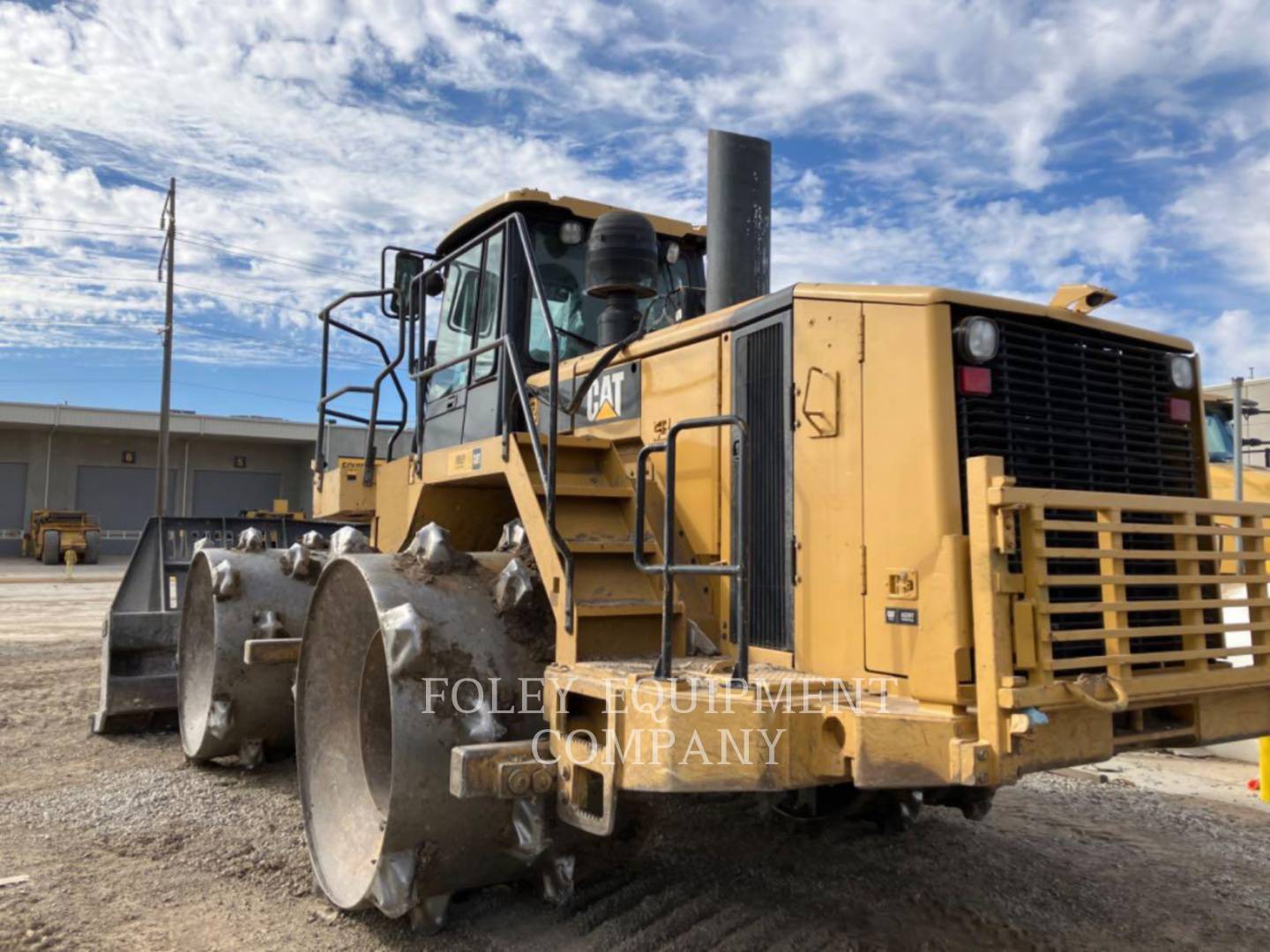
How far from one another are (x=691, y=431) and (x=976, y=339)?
127 centimetres

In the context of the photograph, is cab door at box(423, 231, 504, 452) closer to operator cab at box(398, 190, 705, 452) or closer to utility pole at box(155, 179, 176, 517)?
operator cab at box(398, 190, 705, 452)

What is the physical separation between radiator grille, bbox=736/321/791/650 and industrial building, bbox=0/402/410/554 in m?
29.6

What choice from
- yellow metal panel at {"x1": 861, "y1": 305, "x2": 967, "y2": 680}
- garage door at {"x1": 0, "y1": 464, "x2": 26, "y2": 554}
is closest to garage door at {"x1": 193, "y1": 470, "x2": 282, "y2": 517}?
garage door at {"x1": 0, "y1": 464, "x2": 26, "y2": 554}

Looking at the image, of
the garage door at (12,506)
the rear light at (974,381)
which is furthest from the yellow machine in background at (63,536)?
the rear light at (974,381)

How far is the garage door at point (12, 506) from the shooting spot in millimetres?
32812

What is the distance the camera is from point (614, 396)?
459 cm

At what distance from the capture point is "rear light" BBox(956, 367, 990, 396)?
3234 mm

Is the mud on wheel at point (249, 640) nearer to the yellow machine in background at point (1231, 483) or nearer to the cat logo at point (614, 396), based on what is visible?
the cat logo at point (614, 396)

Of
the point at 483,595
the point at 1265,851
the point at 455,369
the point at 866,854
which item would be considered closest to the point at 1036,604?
the point at 483,595

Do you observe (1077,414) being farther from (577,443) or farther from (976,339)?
(577,443)

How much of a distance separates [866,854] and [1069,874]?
2.92ft

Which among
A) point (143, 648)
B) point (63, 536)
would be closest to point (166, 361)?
point (63, 536)

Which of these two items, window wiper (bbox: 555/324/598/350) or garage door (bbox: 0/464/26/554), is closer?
window wiper (bbox: 555/324/598/350)

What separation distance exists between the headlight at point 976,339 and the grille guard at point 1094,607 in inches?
19.8
